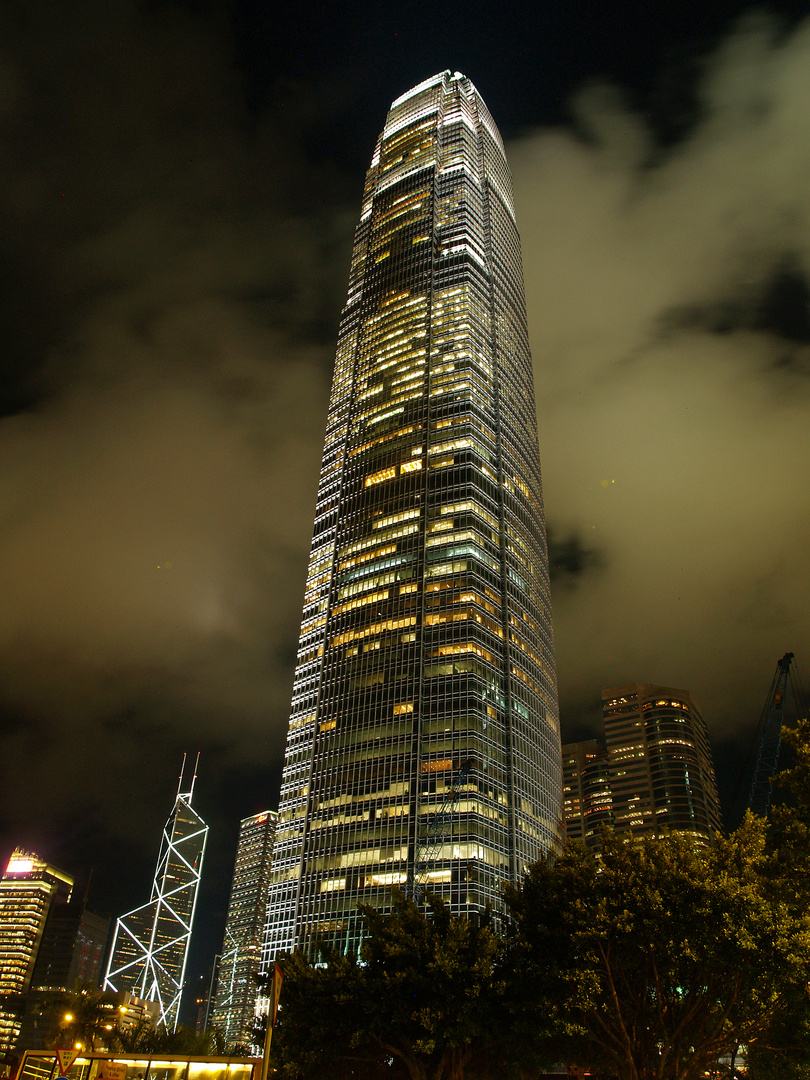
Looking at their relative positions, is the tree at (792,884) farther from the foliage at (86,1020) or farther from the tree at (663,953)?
the foliage at (86,1020)

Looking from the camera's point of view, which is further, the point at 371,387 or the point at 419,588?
the point at 371,387

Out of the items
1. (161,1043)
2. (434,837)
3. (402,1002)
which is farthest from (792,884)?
(161,1043)

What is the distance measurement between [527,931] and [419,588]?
265ft

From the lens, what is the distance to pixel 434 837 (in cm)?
10319

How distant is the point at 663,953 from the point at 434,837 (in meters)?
67.3

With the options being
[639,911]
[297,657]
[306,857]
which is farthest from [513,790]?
[639,911]

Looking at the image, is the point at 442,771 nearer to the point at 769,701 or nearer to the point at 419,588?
the point at 419,588

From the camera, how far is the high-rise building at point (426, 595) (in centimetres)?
10719

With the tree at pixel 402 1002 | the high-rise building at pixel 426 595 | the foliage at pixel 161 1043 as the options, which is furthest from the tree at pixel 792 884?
the foliage at pixel 161 1043

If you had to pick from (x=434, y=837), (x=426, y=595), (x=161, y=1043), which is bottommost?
(x=161, y=1043)

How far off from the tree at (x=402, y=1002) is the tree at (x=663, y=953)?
3390 mm

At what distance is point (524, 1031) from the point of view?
4344cm

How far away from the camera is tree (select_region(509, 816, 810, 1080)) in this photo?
37281mm

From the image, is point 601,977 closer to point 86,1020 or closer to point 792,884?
point 792,884
